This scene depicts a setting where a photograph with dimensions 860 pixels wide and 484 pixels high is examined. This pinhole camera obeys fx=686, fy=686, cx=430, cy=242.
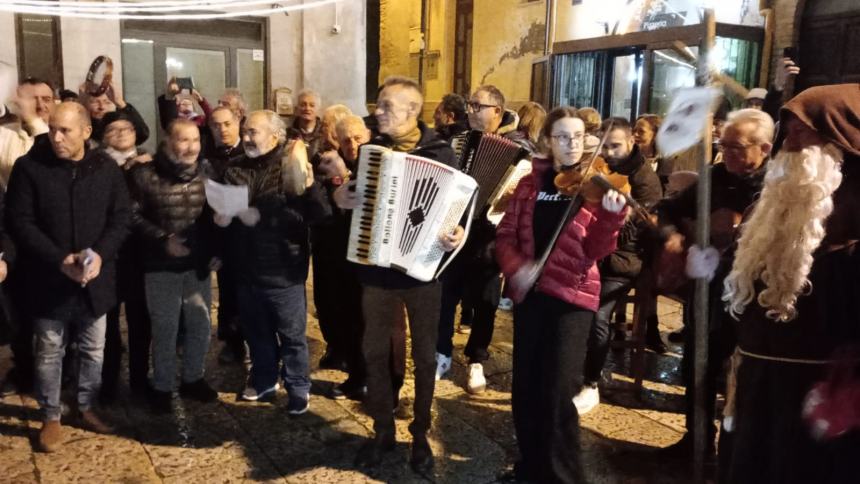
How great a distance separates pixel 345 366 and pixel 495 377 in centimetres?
115

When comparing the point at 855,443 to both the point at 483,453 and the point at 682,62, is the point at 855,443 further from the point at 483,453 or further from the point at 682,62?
the point at 682,62

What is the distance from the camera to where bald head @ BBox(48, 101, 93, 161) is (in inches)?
147

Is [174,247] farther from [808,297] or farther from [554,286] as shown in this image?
[808,297]

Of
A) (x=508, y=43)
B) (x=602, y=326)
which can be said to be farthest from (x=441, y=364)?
(x=508, y=43)

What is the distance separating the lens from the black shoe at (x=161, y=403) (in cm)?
443

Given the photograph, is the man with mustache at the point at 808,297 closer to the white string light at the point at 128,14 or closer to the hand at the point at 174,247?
the hand at the point at 174,247

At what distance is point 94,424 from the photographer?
13.6 feet

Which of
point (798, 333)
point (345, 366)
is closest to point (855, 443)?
point (798, 333)

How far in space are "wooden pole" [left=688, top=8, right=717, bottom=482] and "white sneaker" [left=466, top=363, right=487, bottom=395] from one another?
6.89ft

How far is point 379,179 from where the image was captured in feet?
11.2

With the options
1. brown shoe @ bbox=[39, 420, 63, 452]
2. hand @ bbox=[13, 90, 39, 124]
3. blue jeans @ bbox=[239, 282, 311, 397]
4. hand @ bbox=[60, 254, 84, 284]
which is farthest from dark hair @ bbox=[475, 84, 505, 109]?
brown shoe @ bbox=[39, 420, 63, 452]

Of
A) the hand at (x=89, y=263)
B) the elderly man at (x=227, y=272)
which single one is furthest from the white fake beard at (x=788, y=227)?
the elderly man at (x=227, y=272)

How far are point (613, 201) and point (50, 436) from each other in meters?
3.37

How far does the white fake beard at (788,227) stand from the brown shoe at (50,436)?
3.69 metres
